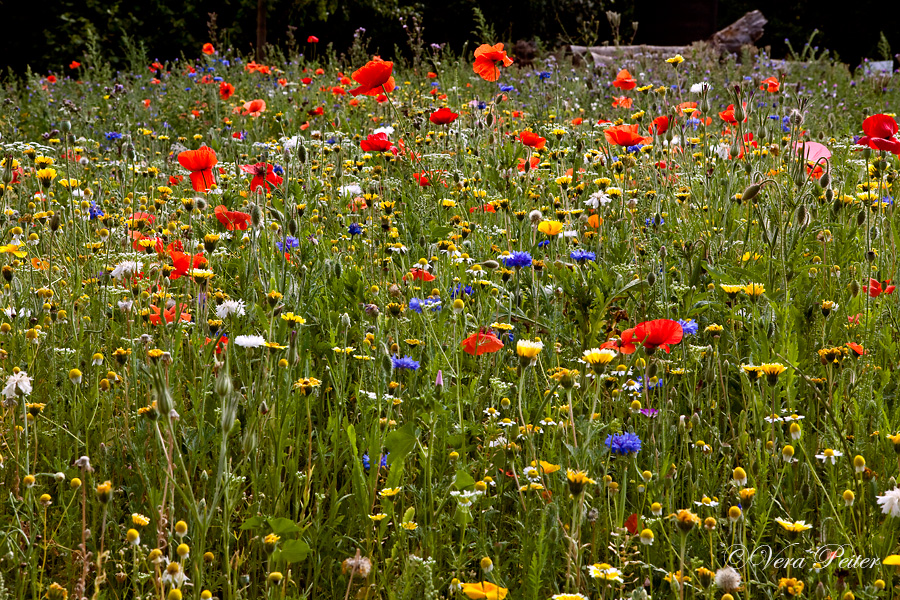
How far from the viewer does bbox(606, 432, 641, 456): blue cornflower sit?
160 centimetres

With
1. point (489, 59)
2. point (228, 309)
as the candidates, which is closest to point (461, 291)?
point (228, 309)

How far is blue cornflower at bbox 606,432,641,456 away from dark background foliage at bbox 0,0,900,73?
9.90 meters

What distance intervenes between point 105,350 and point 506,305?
45.2 inches

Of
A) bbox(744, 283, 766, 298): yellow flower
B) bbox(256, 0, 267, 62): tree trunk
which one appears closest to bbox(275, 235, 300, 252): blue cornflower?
bbox(744, 283, 766, 298): yellow flower

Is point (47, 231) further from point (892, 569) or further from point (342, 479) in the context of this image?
point (892, 569)

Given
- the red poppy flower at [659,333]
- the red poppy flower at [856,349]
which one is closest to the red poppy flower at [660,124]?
the red poppy flower at [856,349]

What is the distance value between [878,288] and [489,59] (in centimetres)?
193

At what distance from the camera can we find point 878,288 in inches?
89.5

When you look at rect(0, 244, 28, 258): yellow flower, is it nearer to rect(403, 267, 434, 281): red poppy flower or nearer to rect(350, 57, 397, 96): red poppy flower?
rect(403, 267, 434, 281): red poppy flower

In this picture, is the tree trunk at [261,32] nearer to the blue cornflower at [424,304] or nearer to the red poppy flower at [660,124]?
the red poppy flower at [660,124]

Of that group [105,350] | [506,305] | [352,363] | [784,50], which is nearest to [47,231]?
[105,350]

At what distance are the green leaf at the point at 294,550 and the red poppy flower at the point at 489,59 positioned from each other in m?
2.52

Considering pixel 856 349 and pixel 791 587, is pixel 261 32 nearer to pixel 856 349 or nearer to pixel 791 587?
pixel 856 349

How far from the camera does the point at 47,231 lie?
10.0ft
